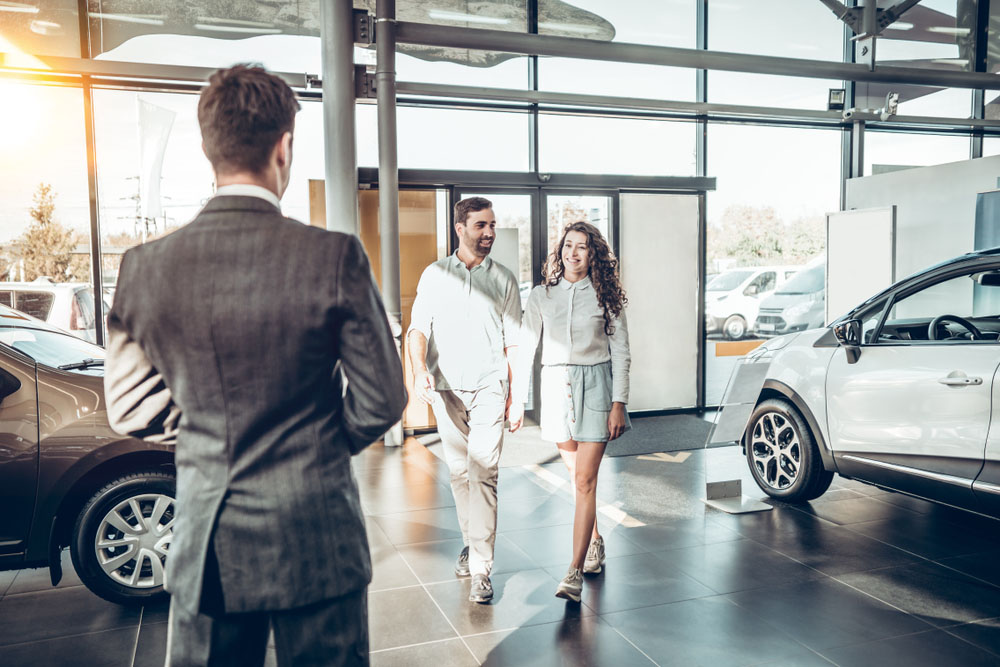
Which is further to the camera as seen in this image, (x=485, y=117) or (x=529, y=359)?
(x=485, y=117)

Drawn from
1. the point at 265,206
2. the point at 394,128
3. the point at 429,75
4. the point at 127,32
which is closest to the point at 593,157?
the point at 429,75

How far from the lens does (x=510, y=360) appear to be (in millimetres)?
3871

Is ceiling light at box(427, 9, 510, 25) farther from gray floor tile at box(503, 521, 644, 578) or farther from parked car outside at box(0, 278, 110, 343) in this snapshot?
gray floor tile at box(503, 521, 644, 578)

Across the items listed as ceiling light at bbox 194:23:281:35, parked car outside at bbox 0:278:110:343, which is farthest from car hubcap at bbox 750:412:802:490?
ceiling light at bbox 194:23:281:35

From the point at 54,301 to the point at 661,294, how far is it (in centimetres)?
575

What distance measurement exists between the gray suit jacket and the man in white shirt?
7.25 ft

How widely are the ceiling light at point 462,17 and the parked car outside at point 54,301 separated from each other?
416cm

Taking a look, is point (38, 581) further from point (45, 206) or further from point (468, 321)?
point (45, 206)

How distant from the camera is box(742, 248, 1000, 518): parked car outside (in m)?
4.04

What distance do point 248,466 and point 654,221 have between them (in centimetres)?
723

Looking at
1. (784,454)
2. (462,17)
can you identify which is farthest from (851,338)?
(462,17)

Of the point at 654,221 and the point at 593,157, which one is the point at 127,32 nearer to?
the point at 593,157

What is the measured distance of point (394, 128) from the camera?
6461mm

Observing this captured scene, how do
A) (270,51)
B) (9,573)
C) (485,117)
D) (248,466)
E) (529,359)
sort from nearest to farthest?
1. (248,466)
2. (529,359)
3. (9,573)
4. (270,51)
5. (485,117)
